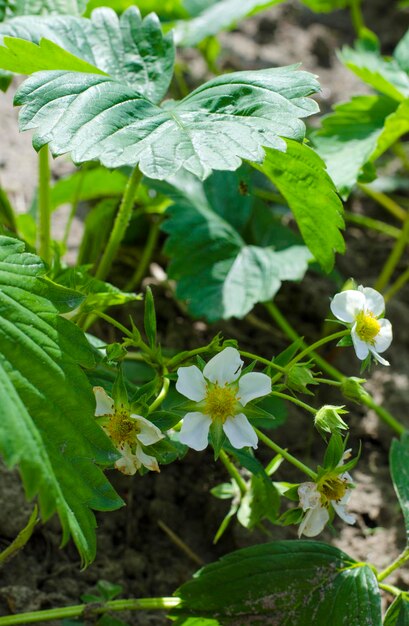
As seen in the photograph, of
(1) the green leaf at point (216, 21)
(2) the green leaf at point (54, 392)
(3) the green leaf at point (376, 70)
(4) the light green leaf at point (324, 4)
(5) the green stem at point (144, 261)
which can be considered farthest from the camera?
(4) the light green leaf at point (324, 4)

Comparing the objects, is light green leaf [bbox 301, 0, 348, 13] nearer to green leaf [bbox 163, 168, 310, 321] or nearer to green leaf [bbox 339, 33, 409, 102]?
green leaf [bbox 339, 33, 409, 102]

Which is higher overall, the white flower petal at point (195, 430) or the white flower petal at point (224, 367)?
the white flower petal at point (224, 367)

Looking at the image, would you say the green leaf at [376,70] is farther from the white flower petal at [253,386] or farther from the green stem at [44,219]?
the white flower petal at [253,386]

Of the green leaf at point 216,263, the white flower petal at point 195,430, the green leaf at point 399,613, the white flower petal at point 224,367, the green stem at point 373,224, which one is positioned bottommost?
the green stem at point 373,224

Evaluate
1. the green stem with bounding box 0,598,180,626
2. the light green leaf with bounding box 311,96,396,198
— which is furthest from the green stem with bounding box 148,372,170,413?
the light green leaf with bounding box 311,96,396,198

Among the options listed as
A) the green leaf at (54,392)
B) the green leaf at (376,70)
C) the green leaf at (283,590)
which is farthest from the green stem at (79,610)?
the green leaf at (376,70)

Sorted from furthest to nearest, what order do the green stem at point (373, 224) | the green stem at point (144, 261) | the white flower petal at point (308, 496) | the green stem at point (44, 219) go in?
the green stem at point (373, 224) < the green stem at point (144, 261) < the green stem at point (44, 219) < the white flower petal at point (308, 496)

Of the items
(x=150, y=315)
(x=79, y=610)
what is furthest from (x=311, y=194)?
(x=79, y=610)

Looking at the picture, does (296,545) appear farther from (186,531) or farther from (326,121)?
(326,121)
